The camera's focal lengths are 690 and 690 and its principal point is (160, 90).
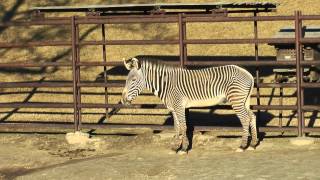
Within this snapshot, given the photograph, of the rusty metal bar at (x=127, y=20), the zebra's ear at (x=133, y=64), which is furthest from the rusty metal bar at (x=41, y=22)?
the zebra's ear at (x=133, y=64)

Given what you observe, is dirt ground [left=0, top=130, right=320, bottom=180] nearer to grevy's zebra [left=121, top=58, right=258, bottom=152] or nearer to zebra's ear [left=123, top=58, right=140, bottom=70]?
grevy's zebra [left=121, top=58, right=258, bottom=152]

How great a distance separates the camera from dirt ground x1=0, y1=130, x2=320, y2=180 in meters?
9.35

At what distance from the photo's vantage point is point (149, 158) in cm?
1057

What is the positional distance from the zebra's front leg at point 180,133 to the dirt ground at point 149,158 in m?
0.15

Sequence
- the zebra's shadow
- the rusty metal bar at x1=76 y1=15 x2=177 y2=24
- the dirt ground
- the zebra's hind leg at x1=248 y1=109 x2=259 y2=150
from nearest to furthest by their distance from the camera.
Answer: the dirt ground → the zebra's hind leg at x1=248 y1=109 x2=259 y2=150 → the rusty metal bar at x1=76 y1=15 x2=177 y2=24 → the zebra's shadow

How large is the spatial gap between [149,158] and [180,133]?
764mm

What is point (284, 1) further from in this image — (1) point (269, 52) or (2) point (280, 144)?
(2) point (280, 144)

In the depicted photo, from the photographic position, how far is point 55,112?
1470cm

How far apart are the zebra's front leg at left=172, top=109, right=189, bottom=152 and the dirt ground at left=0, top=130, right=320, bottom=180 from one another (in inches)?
5.9

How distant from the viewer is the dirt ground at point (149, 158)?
9.35 metres

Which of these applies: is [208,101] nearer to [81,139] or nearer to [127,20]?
[127,20]

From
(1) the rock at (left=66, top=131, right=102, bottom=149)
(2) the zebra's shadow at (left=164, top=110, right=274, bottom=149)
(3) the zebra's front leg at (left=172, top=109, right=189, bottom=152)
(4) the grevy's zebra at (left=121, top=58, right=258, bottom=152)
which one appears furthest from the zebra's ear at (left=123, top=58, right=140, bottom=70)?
(2) the zebra's shadow at (left=164, top=110, right=274, bottom=149)

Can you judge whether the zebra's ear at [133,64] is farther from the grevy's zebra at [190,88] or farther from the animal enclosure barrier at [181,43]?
the animal enclosure barrier at [181,43]

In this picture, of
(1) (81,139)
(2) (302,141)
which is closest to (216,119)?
(2) (302,141)
